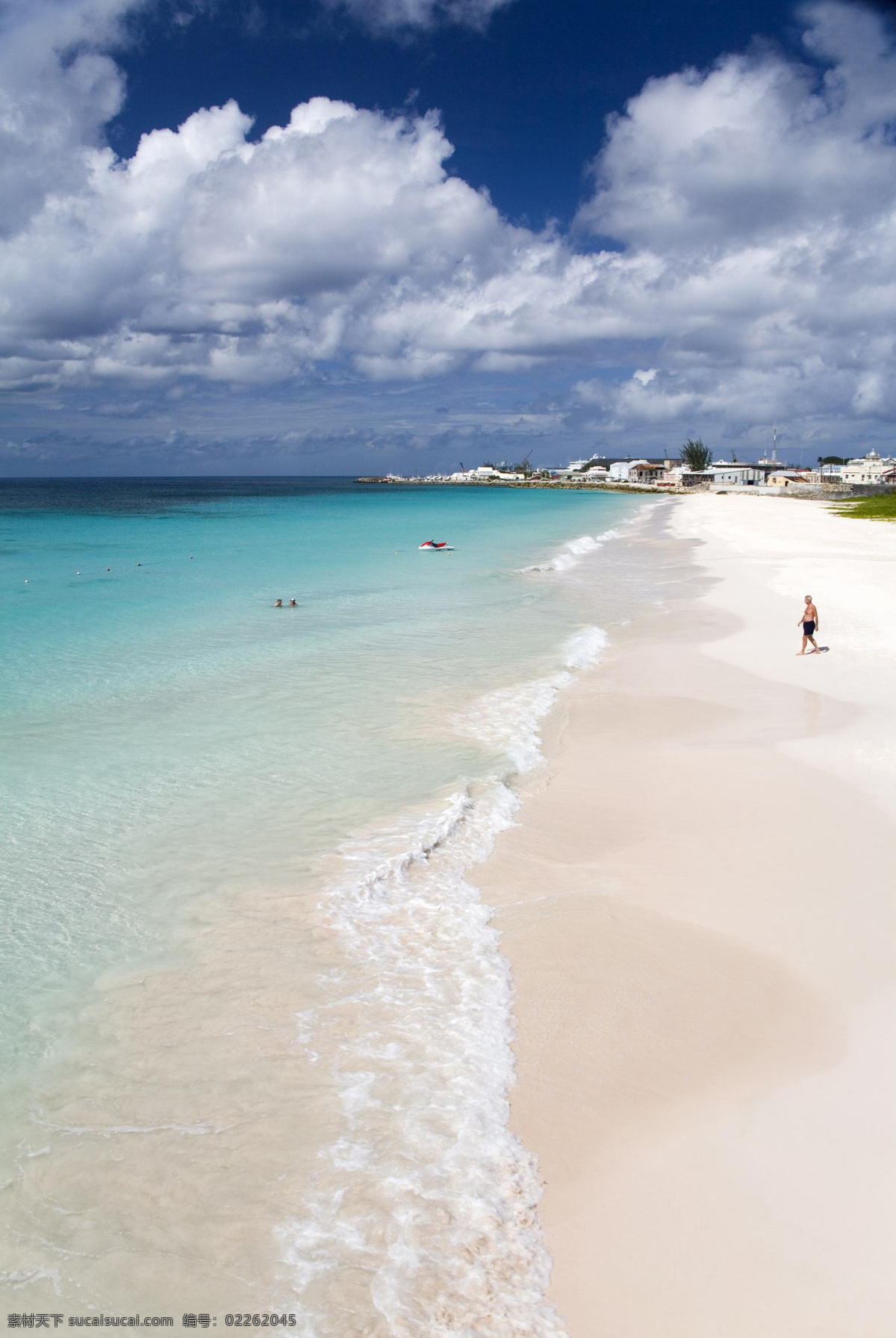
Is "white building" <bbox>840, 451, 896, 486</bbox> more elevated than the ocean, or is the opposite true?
"white building" <bbox>840, 451, 896, 486</bbox>

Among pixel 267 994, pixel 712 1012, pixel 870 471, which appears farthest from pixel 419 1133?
pixel 870 471

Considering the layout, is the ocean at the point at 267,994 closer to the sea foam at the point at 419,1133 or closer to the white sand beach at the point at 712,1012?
the sea foam at the point at 419,1133

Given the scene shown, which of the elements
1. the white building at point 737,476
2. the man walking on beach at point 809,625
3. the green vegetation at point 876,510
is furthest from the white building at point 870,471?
the man walking on beach at point 809,625

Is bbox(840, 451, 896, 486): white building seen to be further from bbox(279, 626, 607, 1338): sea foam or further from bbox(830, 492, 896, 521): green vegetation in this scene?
bbox(279, 626, 607, 1338): sea foam

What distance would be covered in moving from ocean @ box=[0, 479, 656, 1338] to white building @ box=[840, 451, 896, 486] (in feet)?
465

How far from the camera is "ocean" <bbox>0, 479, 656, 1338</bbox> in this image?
4617mm

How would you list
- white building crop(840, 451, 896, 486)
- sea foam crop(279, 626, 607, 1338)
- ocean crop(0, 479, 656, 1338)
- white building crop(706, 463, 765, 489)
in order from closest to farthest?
sea foam crop(279, 626, 607, 1338) < ocean crop(0, 479, 656, 1338) < white building crop(840, 451, 896, 486) < white building crop(706, 463, 765, 489)

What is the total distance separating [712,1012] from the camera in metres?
6.54

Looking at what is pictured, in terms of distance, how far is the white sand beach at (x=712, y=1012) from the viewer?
4422mm

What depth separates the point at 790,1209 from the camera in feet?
15.5

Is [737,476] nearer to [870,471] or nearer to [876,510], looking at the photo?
[870,471]

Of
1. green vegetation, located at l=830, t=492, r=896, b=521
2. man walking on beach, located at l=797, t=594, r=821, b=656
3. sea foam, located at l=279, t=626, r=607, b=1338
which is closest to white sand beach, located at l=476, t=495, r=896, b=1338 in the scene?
sea foam, located at l=279, t=626, r=607, b=1338

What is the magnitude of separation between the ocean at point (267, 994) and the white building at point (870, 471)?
5576 inches

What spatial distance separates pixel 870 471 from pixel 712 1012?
16493 cm
